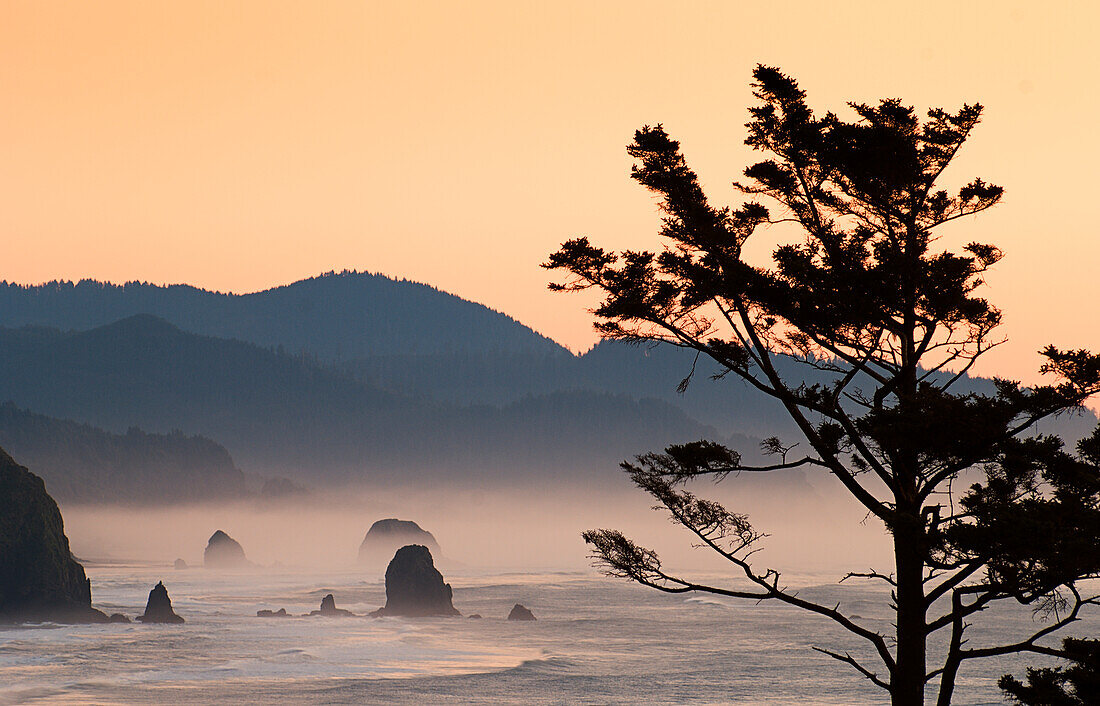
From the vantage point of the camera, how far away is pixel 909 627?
16.5 meters

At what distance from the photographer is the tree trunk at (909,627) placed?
16266 millimetres

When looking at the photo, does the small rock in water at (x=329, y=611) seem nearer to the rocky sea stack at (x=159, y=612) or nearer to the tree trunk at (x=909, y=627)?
the rocky sea stack at (x=159, y=612)

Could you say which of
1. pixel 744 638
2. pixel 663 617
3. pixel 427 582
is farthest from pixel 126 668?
pixel 663 617

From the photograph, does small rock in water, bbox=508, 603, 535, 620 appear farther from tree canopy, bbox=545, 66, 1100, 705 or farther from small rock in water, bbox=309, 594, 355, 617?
tree canopy, bbox=545, 66, 1100, 705

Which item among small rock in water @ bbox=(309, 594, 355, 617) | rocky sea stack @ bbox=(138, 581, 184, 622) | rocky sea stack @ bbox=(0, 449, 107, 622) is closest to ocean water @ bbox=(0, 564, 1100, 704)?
rocky sea stack @ bbox=(138, 581, 184, 622)

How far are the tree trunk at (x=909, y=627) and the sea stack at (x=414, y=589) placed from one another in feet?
370

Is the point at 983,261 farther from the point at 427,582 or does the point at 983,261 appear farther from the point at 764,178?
the point at 427,582

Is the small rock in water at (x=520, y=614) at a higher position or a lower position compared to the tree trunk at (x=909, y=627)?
lower

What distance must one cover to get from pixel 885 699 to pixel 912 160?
64450mm

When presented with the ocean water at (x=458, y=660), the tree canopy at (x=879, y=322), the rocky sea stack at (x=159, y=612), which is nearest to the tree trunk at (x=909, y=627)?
the tree canopy at (x=879, y=322)

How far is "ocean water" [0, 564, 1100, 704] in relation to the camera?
72.6m

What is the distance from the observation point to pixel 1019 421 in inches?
680

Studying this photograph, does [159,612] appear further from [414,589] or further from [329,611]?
[414,589]

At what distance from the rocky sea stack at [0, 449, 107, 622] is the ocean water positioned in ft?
14.6
